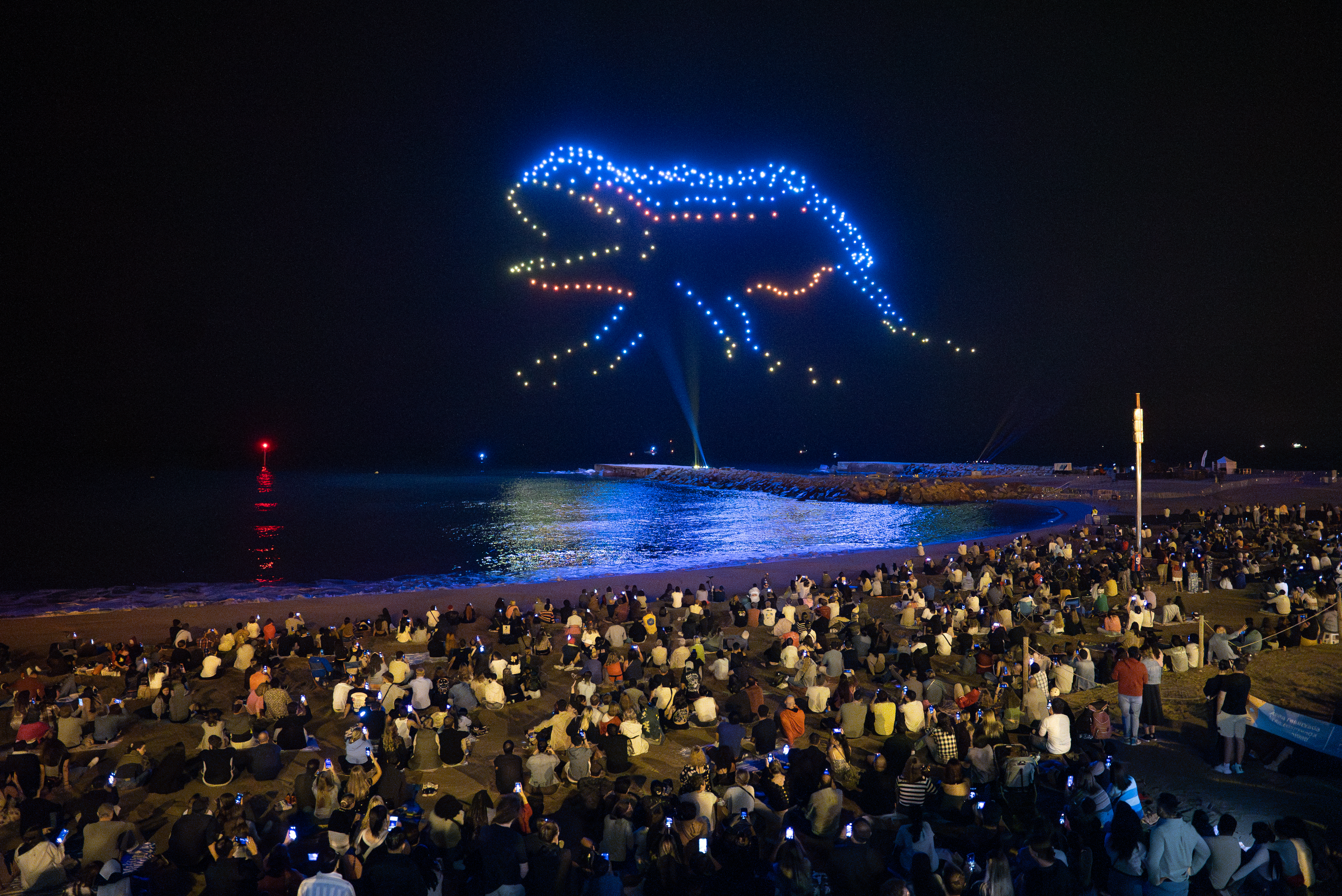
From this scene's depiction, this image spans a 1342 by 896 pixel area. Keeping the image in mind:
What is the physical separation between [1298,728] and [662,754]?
7.30 metres

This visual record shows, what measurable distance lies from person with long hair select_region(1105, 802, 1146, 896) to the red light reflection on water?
103 ft

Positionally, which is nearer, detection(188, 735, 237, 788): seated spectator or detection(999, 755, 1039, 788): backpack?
detection(999, 755, 1039, 788): backpack

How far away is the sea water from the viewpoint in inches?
1158

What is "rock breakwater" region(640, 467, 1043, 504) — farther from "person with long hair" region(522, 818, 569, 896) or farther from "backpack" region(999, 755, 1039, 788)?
"person with long hair" region(522, 818, 569, 896)

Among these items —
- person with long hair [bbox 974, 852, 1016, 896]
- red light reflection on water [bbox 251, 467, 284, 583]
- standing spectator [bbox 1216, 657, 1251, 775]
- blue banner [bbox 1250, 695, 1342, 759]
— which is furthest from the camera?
red light reflection on water [bbox 251, 467, 284, 583]

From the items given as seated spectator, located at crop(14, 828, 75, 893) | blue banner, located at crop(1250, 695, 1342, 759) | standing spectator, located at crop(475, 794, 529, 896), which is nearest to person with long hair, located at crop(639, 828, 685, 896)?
standing spectator, located at crop(475, 794, 529, 896)

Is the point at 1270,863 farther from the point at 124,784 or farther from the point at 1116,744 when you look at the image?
the point at 124,784

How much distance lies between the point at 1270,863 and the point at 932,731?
3.48 m

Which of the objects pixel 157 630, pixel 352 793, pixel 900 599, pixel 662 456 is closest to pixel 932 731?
pixel 352 793

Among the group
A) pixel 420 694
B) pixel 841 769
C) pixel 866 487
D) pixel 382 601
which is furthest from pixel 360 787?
pixel 866 487

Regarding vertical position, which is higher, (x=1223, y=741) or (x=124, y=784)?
(x=1223, y=741)

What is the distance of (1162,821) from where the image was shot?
593 centimetres

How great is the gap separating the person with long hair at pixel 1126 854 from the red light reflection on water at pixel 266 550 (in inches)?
1237

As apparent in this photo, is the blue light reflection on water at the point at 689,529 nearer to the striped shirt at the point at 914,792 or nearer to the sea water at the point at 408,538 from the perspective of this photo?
the sea water at the point at 408,538
